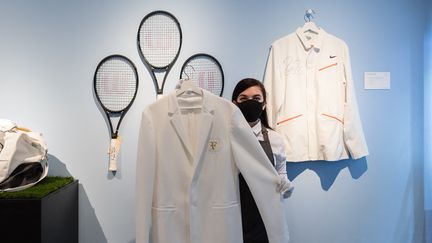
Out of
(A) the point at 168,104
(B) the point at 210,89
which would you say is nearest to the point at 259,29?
(B) the point at 210,89

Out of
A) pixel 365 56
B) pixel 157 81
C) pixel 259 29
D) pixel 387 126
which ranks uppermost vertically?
pixel 259 29

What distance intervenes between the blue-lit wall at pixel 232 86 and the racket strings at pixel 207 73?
3.0 inches

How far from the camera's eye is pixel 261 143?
1771mm

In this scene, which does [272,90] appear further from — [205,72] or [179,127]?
[179,127]

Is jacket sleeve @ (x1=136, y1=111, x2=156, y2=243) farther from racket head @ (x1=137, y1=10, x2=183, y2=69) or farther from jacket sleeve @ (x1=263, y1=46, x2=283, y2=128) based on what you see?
jacket sleeve @ (x1=263, y1=46, x2=283, y2=128)

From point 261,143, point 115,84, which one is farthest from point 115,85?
point 261,143

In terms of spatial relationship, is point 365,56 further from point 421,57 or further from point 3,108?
point 3,108

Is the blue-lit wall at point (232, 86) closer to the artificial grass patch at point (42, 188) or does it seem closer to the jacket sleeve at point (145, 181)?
the artificial grass patch at point (42, 188)

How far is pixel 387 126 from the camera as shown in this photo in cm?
228

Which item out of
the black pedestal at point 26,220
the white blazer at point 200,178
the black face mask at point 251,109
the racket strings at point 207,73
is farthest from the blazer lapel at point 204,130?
the black pedestal at point 26,220

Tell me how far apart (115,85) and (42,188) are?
0.82 metres

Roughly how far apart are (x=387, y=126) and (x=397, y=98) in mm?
236

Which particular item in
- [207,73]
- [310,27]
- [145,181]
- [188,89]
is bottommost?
[145,181]

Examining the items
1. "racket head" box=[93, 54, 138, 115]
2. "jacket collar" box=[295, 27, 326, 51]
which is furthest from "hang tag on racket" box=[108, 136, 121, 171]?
"jacket collar" box=[295, 27, 326, 51]
